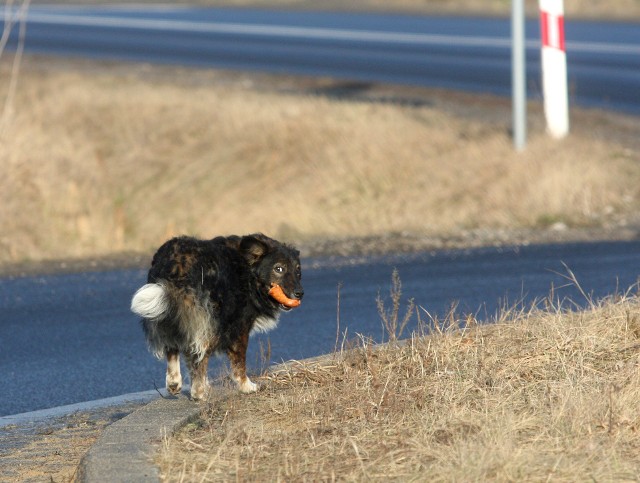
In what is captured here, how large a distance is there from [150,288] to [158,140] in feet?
45.9

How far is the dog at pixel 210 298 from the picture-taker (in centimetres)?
623

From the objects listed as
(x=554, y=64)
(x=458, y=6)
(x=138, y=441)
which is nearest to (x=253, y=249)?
(x=138, y=441)

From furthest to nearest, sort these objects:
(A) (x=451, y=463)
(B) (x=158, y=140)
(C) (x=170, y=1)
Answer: (C) (x=170, y=1) < (B) (x=158, y=140) < (A) (x=451, y=463)

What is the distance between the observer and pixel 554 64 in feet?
49.8

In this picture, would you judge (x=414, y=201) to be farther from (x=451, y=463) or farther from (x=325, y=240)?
(x=451, y=463)

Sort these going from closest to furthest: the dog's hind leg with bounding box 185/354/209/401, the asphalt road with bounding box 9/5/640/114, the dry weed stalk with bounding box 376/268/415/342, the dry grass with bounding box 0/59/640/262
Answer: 1. the dog's hind leg with bounding box 185/354/209/401
2. the dry weed stalk with bounding box 376/268/415/342
3. the dry grass with bounding box 0/59/640/262
4. the asphalt road with bounding box 9/5/640/114

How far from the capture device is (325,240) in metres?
12.8

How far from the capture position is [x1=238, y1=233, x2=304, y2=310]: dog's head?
6.54 m

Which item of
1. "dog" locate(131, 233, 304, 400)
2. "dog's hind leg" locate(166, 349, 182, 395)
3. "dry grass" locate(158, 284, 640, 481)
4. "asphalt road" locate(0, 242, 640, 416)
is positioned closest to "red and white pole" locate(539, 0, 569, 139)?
"asphalt road" locate(0, 242, 640, 416)

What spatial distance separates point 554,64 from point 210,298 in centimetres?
977

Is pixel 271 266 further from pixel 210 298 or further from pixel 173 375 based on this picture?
pixel 173 375

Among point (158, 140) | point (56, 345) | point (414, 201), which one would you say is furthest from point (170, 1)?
point (56, 345)

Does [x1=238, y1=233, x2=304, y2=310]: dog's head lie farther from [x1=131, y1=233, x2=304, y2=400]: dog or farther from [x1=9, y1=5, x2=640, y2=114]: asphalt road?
[x1=9, y1=5, x2=640, y2=114]: asphalt road

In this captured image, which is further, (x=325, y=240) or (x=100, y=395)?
(x=325, y=240)
